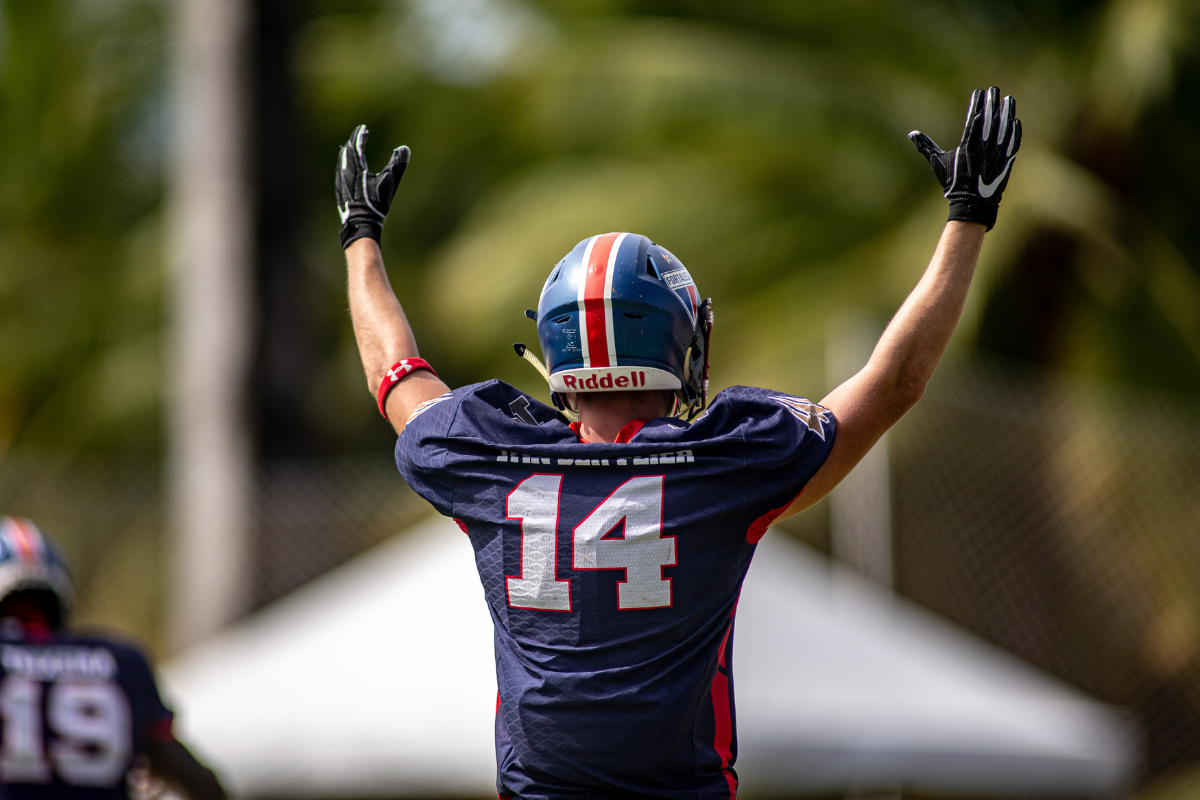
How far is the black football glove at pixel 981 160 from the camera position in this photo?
2779 mm

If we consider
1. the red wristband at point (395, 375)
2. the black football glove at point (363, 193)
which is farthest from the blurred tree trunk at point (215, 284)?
the red wristband at point (395, 375)

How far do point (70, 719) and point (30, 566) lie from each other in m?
0.71

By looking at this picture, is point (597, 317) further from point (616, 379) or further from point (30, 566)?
point (30, 566)

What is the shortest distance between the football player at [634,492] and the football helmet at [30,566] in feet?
10.4

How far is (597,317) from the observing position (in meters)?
2.77

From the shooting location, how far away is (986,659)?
8273 mm

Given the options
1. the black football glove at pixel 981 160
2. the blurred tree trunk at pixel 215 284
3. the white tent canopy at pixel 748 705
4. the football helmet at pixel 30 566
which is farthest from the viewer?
the blurred tree trunk at pixel 215 284

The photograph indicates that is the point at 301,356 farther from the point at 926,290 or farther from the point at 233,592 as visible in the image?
the point at 926,290

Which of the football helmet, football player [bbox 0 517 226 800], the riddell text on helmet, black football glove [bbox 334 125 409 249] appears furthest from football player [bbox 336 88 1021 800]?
the football helmet

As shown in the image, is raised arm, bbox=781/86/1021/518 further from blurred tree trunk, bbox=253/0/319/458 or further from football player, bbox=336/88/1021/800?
blurred tree trunk, bbox=253/0/319/458

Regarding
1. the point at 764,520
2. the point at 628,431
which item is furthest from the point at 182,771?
the point at 764,520

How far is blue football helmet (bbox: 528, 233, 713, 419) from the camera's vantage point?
2.76 m

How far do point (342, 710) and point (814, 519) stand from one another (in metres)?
4.98

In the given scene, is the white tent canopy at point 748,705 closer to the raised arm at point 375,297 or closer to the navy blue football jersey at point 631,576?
the raised arm at point 375,297
